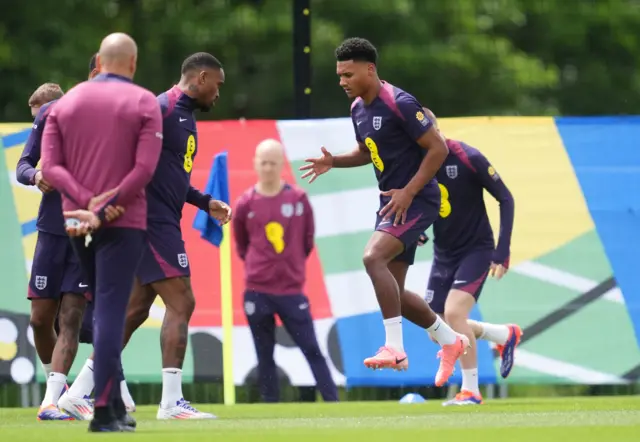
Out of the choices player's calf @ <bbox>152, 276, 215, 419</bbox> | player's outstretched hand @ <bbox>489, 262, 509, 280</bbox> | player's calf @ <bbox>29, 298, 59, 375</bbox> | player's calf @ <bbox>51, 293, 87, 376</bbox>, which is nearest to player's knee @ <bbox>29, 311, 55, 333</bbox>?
player's calf @ <bbox>29, 298, 59, 375</bbox>

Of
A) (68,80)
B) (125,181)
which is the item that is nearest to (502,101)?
(68,80)

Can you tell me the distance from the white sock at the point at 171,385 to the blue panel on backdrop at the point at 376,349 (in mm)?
3417

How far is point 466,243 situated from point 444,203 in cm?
35

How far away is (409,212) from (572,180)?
3208 mm

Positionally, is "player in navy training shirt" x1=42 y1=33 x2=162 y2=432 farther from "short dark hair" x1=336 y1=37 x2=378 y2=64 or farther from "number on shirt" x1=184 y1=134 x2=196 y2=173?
"short dark hair" x1=336 y1=37 x2=378 y2=64

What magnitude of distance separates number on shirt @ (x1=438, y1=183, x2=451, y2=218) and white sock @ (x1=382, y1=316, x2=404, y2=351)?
1636 mm

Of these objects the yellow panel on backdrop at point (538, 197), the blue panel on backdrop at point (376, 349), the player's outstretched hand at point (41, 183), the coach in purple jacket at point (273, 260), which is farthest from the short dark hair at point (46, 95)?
the yellow panel on backdrop at point (538, 197)

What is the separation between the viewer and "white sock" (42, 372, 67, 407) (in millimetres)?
11055

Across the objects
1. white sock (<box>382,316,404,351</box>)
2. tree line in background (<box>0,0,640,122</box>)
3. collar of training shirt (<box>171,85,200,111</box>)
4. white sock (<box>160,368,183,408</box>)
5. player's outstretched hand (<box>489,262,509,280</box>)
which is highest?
tree line in background (<box>0,0,640,122</box>)

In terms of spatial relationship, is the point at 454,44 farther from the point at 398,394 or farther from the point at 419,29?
the point at 398,394

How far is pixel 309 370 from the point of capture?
14.0 meters

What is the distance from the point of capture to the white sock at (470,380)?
42.1ft

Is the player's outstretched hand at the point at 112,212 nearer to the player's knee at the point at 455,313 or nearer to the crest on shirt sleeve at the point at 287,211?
the player's knee at the point at 455,313

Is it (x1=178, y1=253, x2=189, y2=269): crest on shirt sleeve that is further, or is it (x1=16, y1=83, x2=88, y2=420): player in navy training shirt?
(x1=16, y1=83, x2=88, y2=420): player in navy training shirt
